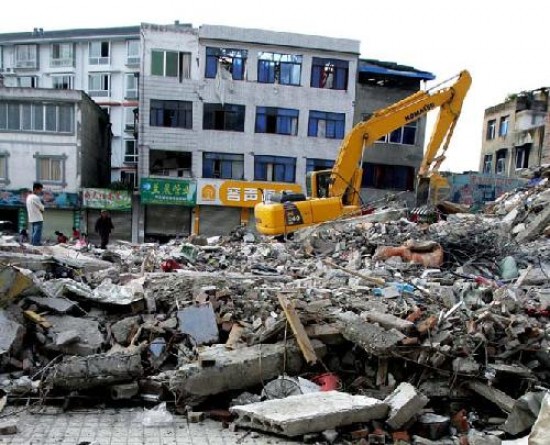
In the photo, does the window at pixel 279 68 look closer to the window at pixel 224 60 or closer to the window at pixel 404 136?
the window at pixel 224 60

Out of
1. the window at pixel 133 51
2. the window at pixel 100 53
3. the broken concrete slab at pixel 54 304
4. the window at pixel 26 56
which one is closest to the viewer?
the broken concrete slab at pixel 54 304

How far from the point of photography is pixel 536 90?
102ft

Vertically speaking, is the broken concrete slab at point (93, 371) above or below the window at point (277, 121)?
below

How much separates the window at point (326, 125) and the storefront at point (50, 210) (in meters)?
12.2

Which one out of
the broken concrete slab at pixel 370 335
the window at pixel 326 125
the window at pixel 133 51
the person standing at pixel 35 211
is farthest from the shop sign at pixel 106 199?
the broken concrete slab at pixel 370 335

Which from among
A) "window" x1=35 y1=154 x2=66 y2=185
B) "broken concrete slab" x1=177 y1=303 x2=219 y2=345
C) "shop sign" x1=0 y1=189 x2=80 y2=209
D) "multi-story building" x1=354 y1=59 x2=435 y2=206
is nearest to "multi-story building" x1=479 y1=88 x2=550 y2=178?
"multi-story building" x1=354 y1=59 x2=435 y2=206

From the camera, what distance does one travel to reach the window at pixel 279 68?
2502 cm

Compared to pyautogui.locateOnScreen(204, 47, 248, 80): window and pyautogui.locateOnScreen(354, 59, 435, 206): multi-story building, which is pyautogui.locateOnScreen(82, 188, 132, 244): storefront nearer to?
pyautogui.locateOnScreen(204, 47, 248, 80): window

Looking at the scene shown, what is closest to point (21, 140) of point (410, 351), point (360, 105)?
point (360, 105)

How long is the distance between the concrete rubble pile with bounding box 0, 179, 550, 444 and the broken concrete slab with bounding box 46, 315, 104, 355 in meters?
0.02

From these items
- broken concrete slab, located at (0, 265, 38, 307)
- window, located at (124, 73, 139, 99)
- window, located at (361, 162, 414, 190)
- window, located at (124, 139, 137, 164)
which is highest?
window, located at (124, 73, 139, 99)

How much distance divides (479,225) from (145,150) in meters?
17.4

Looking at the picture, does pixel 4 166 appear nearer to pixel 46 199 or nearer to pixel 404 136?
pixel 46 199

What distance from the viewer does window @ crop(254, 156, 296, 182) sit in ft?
83.1
